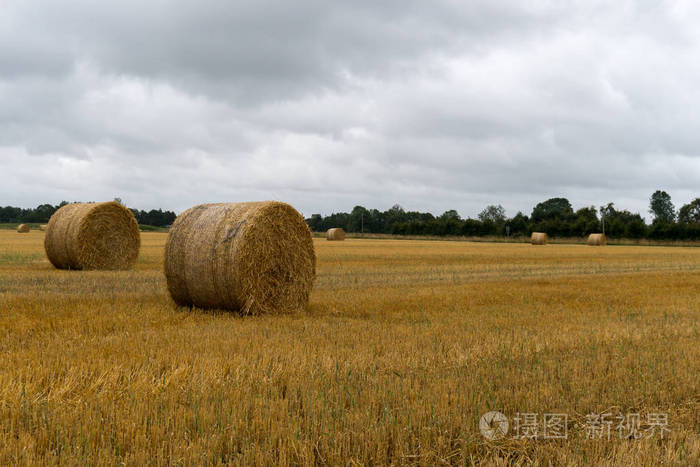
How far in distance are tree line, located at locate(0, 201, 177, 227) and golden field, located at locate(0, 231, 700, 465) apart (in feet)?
284

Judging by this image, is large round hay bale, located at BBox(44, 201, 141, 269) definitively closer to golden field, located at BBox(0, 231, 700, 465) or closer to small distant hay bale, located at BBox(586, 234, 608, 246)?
golden field, located at BBox(0, 231, 700, 465)

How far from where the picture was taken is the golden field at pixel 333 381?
3490 mm

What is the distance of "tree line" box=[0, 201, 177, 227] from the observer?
94363 mm

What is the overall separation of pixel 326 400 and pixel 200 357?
1.82m

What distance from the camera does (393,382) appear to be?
15.5ft

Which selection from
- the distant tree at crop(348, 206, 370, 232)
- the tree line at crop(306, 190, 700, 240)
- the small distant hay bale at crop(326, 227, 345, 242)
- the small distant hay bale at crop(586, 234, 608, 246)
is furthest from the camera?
the distant tree at crop(348, 206, 370, 232)

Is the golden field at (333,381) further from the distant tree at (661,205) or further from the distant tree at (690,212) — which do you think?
the distant tree at (661,205)

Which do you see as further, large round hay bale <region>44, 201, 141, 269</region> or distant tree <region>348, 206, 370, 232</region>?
distant tree <region>348, 206, 370, 232</region>

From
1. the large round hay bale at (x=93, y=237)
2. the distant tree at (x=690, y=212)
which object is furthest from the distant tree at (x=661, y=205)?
the large round hay bale at (x=93, y=237)

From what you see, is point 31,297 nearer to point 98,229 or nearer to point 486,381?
point 98,229

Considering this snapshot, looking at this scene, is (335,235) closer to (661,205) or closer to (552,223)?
(552,223)

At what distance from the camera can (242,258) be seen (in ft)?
30.0

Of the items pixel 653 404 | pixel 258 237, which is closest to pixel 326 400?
pixel 653 404

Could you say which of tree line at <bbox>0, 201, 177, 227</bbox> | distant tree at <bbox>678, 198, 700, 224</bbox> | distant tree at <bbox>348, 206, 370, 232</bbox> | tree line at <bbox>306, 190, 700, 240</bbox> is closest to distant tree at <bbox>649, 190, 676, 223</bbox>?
tree line at <bbox>306, 190, 700, 240</bbox>
